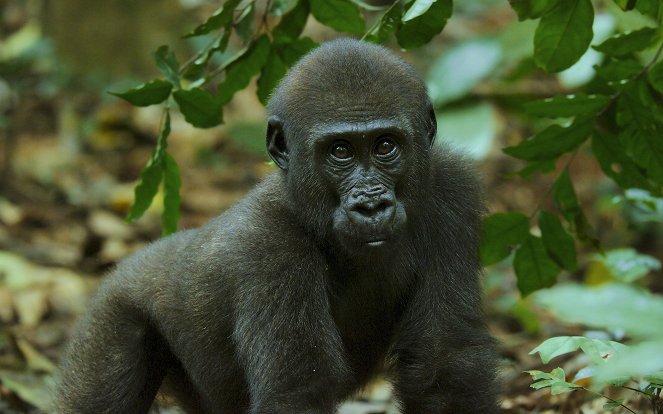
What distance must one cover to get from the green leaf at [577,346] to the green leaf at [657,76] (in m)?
1.80

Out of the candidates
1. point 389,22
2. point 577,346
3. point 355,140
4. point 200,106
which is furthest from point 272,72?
point 577,346

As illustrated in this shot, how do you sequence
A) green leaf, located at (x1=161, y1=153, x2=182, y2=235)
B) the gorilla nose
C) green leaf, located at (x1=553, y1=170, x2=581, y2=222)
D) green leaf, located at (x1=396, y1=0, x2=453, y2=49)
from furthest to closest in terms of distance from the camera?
green leaf, located at (x1=553, y1=170, x2=581, y2=222) < green leaf, located at (x1=161, y1=153, x2=182, y2=235) < green leaf, located at (x1=396, y1=0, x2=453, y2=49) < the gorilla nose


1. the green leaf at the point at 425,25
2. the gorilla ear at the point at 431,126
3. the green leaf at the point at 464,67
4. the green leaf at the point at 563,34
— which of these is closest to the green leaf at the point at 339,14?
the green leaf at the point at 425,25

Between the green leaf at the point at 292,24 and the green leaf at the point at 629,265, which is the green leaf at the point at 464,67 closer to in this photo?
the green leaf at the point at 629,265

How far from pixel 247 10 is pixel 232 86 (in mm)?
478

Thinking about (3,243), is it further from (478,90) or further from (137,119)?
(478,90)

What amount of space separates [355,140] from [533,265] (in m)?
1.75

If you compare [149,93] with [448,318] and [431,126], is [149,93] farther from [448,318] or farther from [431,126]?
[448,318]

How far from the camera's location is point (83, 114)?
1337cm

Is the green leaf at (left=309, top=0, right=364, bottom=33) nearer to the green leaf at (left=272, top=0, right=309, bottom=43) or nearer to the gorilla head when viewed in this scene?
the green leaf at (left=272, top=0, right=309, bottom=43)

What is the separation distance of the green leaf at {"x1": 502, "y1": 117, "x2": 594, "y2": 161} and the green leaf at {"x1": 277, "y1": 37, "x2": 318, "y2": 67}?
1.40 metres

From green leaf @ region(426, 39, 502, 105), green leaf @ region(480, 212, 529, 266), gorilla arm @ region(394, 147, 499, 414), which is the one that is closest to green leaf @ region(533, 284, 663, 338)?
gorilla arm @ region(394, 147, 499, 414)

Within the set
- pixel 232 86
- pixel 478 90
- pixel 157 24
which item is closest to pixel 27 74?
pixel 157 24

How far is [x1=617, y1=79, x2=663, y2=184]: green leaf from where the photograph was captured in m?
5.25
